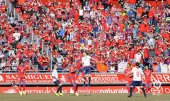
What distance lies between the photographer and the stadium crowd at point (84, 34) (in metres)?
38.3

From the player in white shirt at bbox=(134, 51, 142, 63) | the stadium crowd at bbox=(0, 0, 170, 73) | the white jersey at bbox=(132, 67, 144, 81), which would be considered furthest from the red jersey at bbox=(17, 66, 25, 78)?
the player in white shirt at bbox=(134, 51, 142, 63)

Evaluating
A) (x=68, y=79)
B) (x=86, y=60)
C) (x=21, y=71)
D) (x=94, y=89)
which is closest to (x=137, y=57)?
(x=94, y=89)

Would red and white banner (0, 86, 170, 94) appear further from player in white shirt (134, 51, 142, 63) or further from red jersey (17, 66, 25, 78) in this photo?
player in white shirt (134, 51, 142, 63)

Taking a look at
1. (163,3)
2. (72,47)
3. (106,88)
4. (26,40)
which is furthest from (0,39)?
(163,3)

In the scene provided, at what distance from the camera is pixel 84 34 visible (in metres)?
40.8

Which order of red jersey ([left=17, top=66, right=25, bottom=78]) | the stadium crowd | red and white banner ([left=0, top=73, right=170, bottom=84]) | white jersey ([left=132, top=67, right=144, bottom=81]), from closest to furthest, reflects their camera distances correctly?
white jersey ([left=132, top=67, right=144, bottom=81]) → red jersey ([left=17, top=66, right=25, bottom=78]) → red and white banner ([left=0, top=73, right=170, bottom=84]) → the stadium crowd

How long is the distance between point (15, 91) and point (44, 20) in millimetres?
5678

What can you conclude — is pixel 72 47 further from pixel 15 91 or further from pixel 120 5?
pixel 120 5

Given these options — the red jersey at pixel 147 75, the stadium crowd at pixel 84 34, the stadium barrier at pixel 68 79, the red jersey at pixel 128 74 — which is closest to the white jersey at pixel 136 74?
the red jersey at pixel 128 74

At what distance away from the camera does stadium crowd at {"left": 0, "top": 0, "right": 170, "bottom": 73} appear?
126ft

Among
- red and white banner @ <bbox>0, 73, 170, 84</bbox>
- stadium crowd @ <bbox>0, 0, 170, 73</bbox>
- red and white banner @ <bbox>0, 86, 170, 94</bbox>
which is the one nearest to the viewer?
red and white banner @ <bbox>0, 73, 170, 84</bbox>

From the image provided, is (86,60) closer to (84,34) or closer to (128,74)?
(128,74)

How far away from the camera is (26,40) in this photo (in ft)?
129

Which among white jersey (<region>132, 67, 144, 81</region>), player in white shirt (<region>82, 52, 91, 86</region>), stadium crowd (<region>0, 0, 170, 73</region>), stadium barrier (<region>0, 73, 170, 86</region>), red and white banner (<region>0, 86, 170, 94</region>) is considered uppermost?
stadium crowd (<region>0, 0, 170, 73</region>)
